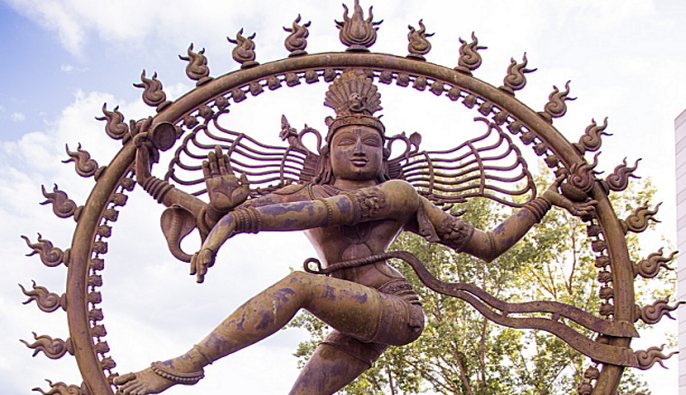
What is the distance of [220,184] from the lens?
5.24 metres

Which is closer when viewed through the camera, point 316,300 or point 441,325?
point 316,300

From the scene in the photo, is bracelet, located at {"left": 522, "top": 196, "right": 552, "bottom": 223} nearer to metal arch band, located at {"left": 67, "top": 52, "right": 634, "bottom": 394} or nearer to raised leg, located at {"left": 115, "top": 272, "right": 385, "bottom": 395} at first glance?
metal arch band, located at {"left": 67, "top": 52, "right": 634, "bottom": 394}

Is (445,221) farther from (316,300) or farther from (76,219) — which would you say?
(76,219)

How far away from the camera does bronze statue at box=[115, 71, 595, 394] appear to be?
517 cm

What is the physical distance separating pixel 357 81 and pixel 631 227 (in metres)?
2.22

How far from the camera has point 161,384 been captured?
4.95m

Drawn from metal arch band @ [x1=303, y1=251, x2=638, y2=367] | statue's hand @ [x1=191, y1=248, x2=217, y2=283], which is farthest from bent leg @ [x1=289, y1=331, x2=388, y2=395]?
statue's hand @ [x1=191, y1=248, x2=217, y2=283]

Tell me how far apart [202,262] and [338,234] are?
3.90ft

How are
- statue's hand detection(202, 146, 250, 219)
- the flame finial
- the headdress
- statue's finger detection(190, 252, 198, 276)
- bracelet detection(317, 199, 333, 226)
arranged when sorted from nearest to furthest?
statue's finger detection(190, 252, 198, 276) < statue's hand detection(202, 146, 250, 219) < bracelet detection(317, 199, 333, 226) < the headdress < the flame finial

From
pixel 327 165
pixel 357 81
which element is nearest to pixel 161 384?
pixel 327 165

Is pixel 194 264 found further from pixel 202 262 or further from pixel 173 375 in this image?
pixel 173 375

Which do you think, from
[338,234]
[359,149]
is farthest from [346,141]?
[338,234]

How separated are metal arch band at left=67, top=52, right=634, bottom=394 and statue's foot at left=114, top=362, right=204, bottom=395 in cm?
85

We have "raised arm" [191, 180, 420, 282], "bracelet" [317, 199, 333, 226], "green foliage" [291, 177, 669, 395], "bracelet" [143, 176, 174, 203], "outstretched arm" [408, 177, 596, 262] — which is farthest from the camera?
"green foliage" [291, 177, 669, 395]
